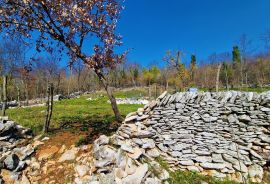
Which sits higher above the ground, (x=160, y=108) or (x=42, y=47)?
(x=42, y=47)

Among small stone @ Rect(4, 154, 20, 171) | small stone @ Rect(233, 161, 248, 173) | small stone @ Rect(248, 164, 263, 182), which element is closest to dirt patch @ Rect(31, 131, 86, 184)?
small stone @ Rect(4, 154, 20, 171)

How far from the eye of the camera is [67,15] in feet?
32.6

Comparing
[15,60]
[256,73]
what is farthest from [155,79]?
[15,60]

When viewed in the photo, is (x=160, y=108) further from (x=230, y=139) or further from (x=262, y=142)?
(x=262, y=142)

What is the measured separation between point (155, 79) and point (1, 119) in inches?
2674

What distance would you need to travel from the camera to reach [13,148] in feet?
30.5

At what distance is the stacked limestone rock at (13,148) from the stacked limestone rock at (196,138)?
2840 mm

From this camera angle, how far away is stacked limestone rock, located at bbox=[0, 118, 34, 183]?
319 inches

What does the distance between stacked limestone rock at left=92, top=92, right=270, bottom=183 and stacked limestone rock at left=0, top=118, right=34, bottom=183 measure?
9.32 ft

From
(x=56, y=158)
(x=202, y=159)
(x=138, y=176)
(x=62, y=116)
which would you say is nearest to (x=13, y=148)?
(x=56, y=158)

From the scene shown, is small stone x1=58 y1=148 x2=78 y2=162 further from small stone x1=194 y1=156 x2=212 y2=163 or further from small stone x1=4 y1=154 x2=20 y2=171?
small stone x1=194 y1=156 x2=212 y2=163

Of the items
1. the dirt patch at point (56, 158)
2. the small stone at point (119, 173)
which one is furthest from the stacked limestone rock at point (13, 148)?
the small stone at point (119, 173)

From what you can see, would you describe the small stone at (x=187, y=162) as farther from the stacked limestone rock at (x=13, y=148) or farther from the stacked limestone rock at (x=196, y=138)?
the stacked limestone rock at (x=13, y=148)

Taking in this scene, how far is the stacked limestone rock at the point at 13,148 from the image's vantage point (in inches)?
319
